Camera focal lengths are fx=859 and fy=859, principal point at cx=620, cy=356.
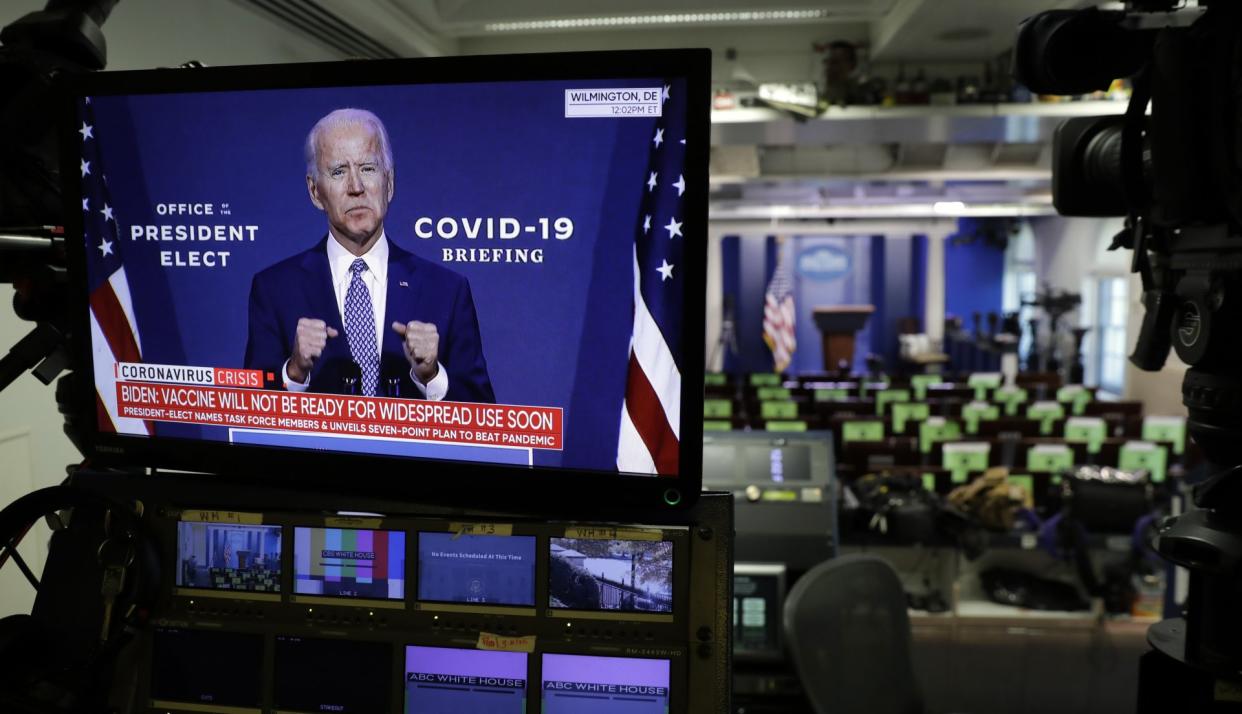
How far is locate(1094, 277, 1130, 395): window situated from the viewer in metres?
13.5

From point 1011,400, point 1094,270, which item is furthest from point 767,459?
point 1094,270

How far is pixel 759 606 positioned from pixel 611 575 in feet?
6.38

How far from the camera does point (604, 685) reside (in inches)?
46.7

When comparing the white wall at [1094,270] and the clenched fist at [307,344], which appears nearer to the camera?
the clenched fist at [307,344]

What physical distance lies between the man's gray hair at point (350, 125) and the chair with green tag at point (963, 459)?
5.54m

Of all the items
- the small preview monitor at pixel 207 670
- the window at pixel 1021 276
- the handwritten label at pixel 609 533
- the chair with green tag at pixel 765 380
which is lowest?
the chair with green tag at pixel 765 380

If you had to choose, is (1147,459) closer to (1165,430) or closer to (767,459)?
(1165,430)

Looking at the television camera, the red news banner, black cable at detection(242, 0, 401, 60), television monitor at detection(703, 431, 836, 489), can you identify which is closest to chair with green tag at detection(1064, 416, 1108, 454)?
television monitor at detection(703, 431, 836, 489)

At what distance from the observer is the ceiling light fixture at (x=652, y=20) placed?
5680 millimetres

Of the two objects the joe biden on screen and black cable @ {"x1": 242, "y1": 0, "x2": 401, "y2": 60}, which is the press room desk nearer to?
the joe biden on screen

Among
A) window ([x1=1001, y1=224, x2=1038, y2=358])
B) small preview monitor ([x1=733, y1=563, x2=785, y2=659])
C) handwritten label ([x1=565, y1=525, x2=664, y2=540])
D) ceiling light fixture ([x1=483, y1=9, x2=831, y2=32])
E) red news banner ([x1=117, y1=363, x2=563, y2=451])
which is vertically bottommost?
small preview monitor ([x1=733, y1=563, x2=785, y2=659])

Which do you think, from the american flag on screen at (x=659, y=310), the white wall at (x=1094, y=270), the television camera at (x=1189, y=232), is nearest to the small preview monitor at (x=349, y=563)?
the american flag on screen at (x=659, y=310)

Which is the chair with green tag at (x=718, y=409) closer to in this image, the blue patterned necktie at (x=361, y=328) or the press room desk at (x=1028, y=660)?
the press room desk at (x=1028, y=660)

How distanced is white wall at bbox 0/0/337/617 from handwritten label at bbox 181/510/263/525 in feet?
5.41
